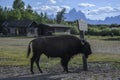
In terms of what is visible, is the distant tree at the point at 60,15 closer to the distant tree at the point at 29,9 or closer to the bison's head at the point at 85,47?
the distant tree at the point at 29,9

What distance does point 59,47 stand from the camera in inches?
613

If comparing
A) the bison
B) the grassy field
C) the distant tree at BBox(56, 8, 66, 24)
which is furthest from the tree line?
the bison

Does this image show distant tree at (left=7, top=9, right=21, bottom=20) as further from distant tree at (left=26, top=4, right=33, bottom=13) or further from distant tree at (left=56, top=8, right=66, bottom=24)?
distant tree at (left=56, top=8, right=66, bottom=24)

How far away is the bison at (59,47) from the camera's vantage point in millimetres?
15375

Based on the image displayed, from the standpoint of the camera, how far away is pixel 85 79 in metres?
13.1

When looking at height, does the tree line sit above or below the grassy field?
above

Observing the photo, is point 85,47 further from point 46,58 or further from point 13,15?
point 13,15

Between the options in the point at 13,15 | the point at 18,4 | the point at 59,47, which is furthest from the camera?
the point at 18,4

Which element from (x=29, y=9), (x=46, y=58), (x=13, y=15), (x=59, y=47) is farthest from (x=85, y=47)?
(x=29, y=9)

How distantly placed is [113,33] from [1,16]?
40.0 meters

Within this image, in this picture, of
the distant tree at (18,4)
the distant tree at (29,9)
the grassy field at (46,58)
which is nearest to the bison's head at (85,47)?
the grassy field at (46,58)

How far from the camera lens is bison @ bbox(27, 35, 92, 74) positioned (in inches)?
605

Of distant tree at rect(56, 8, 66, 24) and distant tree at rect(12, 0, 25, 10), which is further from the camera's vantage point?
distant tree at rect(56, 8, 66, 24)

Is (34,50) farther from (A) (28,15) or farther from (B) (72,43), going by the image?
(A) (28,15)
